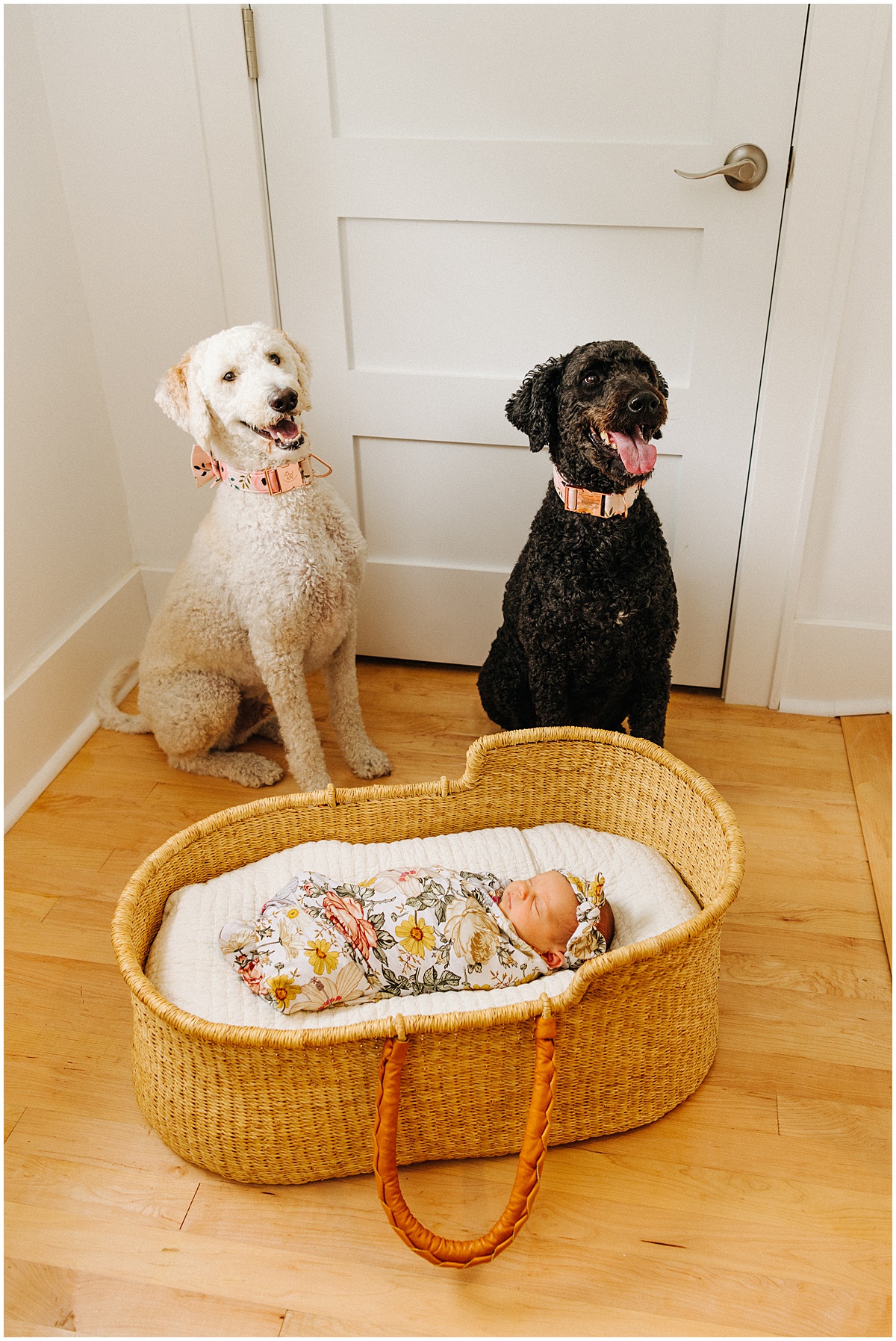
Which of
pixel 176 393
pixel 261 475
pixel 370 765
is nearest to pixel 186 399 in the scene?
pixel 176 393

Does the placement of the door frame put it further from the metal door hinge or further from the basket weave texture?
the basket weave texture

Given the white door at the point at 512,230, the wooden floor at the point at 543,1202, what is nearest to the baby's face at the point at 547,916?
the wooden floor at the point at 543,1202

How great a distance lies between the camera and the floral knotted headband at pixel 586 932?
131cm

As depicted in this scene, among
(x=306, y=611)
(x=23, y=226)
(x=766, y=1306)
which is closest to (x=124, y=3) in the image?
(x=23, y=226)

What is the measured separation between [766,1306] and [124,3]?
230 cm

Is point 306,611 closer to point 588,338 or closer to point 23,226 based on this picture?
point 588,338

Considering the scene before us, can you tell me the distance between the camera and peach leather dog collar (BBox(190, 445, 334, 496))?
1583 millimetres

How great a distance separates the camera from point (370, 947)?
51.1 inches

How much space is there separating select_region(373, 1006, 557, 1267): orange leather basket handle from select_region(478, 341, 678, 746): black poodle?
2.19 feet

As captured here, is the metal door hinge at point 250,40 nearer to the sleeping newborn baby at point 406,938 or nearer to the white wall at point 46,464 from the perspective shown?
the white wall at point 46,464

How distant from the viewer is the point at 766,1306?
43.4 inches

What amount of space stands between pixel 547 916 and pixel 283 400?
2.94 ft

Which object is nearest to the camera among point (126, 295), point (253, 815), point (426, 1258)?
point (426, 1258)

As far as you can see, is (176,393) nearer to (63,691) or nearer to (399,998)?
(63,691)
